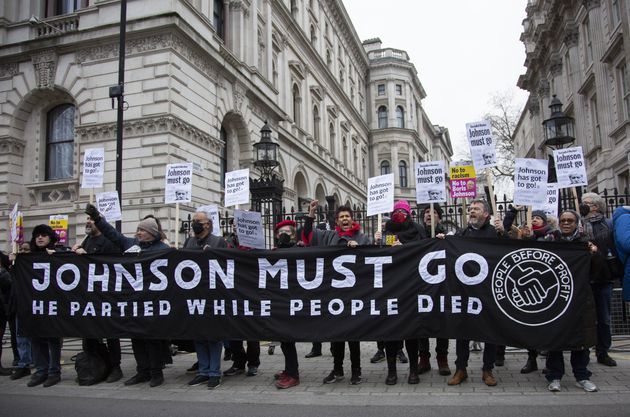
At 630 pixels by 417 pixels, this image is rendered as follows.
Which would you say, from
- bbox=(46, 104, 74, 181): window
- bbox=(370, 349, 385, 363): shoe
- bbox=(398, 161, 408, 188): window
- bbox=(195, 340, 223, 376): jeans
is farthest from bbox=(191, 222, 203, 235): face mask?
bbox=(398, 161, 408, 188): window

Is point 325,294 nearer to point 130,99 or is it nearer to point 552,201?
Answer: point 552,201

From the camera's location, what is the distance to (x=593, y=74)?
25672 mm

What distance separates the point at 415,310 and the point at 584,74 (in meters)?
26.4

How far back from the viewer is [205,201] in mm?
19094

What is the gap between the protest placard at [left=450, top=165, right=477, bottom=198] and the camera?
1098cm

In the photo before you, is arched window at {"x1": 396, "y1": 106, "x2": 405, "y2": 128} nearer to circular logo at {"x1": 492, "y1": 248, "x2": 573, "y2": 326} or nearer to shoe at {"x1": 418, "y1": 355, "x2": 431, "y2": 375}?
shoe at {"x1": 418, "y1": 355, "x2": 431, "y2": 375}

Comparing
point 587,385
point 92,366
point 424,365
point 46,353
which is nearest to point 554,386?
point 587,385

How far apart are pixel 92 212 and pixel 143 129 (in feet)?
36.7

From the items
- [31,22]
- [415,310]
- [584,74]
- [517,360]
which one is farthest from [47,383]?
[584,74]

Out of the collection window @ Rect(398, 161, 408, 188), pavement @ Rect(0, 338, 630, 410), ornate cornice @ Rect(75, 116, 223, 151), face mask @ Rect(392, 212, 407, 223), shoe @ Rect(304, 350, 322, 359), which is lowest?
pavement @ Rect(0, 338, 630, 410)

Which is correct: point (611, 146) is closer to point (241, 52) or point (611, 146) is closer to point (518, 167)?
point (241, 52)

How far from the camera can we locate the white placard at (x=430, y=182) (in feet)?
26.3

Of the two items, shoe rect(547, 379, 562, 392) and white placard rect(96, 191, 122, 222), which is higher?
white placard rect(96, 191, 122, 222)

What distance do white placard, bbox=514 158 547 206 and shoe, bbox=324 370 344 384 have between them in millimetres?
3360
